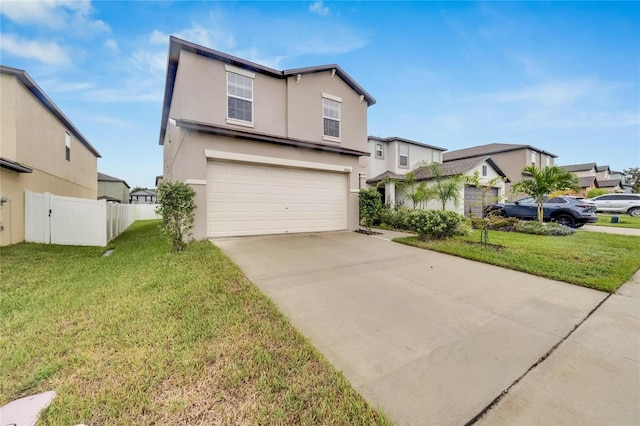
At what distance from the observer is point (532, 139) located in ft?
94.7

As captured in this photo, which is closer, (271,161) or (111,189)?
(271,161)

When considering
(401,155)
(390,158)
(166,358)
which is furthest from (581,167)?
(166,358)

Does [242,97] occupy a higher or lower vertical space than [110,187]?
higher

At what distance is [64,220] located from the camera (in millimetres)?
8758

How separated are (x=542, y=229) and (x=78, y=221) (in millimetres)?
17933

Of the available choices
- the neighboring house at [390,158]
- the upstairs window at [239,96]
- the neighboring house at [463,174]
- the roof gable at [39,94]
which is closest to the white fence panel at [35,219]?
the roof gable at [39,94]

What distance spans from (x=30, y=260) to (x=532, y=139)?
3996 cm

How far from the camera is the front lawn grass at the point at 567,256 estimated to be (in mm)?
5048

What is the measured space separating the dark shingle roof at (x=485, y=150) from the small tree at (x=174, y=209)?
106 feet

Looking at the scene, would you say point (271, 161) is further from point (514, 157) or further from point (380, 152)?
point (514, 157)

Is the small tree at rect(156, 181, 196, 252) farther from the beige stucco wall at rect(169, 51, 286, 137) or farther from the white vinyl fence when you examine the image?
the white vinyl fence

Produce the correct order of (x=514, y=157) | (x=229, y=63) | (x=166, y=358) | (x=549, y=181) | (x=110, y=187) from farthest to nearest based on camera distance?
(x=110, y=187)
(x=514, y=157)
(x=549, y=181)
(x=229, y=63)
(x=166, y=358)

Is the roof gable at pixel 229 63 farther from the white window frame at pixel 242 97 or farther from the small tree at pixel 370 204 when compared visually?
the small tree at pixel 370 204

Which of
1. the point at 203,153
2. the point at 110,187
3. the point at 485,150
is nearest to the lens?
the point at 203,153
